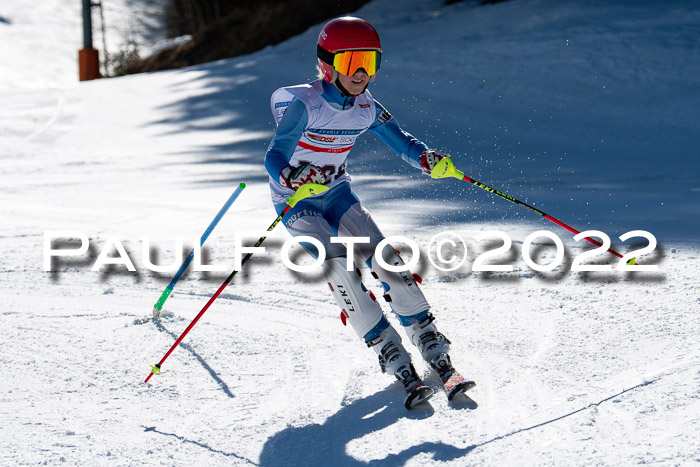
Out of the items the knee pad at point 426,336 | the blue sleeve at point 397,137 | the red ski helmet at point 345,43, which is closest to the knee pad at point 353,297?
the knee pad at point 426,336

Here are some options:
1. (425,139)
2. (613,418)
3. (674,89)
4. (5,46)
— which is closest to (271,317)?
(613,418)

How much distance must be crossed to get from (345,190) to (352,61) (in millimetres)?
623

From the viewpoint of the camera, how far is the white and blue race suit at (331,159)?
147 inches

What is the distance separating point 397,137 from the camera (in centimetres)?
417

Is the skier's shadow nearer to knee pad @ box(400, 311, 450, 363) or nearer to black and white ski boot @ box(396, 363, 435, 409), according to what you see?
black and white ski boot @ box(396, 363, 435, 409)

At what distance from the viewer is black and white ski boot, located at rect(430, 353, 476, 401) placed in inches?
137

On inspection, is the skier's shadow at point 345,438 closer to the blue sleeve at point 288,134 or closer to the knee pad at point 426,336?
the knee pad at point 426,336

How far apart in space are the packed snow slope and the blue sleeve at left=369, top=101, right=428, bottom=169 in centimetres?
95

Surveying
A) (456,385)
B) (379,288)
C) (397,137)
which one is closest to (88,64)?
(379,288)

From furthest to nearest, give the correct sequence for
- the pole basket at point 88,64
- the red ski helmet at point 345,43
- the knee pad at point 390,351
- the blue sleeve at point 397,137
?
the pole basket at point 88,64 < the blue sleeve at point 397,137 < the red ski helmet at point 345,43 < the knee pad at point 390,351

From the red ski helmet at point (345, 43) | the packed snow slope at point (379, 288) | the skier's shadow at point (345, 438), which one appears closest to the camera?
the skier's shadow at point (345, 438)

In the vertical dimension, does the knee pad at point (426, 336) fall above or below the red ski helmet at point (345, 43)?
below

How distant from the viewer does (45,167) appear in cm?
977

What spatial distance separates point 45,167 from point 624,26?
323 inches
